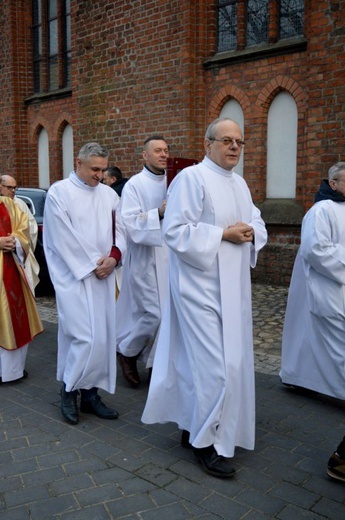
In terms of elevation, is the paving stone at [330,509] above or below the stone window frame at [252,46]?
below

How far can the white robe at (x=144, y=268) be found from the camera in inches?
205

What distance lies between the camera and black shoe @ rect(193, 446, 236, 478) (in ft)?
11.4

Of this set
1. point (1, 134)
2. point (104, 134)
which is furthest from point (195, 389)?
point (1, 134)

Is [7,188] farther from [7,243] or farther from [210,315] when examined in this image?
[210,315]

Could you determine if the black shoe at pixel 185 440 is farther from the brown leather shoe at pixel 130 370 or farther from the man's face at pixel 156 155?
the man's face at pixel 156 155

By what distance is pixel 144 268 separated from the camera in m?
5.27

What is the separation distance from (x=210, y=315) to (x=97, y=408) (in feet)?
4.84

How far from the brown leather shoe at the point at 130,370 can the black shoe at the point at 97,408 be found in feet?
2.05

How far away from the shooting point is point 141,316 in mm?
→ 5332

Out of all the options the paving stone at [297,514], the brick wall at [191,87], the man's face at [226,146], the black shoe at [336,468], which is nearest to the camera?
the paving stone at [297,514]

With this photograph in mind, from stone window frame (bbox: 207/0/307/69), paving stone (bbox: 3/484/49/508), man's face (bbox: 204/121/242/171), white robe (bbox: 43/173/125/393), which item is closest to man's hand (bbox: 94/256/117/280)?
white robe (bbox: 43/173/125/393)

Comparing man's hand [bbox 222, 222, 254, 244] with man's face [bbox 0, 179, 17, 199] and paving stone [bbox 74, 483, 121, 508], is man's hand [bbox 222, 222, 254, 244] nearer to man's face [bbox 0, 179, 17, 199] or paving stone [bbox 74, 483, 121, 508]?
paving stone [bbox 74, 483, 121, 508]

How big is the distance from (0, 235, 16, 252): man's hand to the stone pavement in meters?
1.30

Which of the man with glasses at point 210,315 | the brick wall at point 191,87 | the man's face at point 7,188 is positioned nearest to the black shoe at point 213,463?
→ the man with glasses at point 210,315
